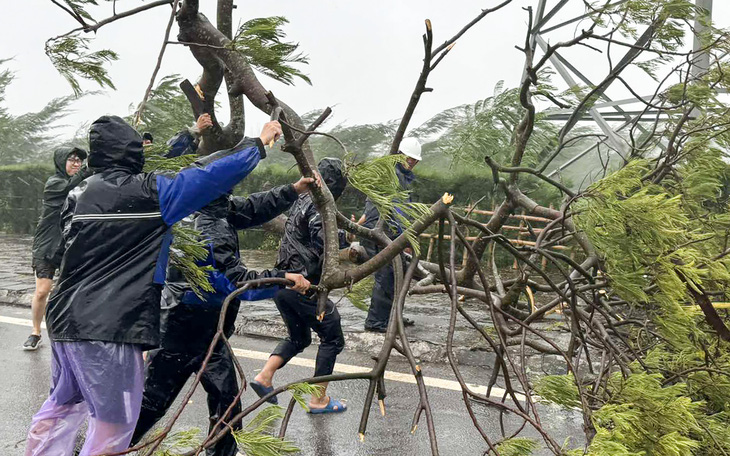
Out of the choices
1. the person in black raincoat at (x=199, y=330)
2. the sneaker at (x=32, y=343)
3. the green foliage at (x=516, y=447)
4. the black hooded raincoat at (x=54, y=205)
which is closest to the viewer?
the green foliage at (x=516, y=447)

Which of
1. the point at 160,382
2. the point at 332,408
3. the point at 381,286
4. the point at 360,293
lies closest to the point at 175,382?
the point at 160,382

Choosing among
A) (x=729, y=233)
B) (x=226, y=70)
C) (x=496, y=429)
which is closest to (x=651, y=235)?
(x=729, y=233)

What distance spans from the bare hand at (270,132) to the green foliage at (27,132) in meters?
18.4

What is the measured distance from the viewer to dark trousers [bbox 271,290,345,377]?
4156 mm

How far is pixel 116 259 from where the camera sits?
2.57 m

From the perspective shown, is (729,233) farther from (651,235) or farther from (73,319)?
(73,319)

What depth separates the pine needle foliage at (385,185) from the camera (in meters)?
2.05

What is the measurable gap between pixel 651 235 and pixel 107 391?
2.06 metres

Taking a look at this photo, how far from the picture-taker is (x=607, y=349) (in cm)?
254

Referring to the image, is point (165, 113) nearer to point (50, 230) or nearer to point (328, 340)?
point (328, 340)

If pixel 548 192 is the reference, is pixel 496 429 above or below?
below

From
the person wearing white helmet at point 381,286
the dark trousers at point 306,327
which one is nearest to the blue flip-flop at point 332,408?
the dark trousers at point 306,327

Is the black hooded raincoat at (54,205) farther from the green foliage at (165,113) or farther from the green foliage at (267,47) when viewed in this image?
the green foliage at (267,47)

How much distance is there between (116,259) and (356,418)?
215 cm
